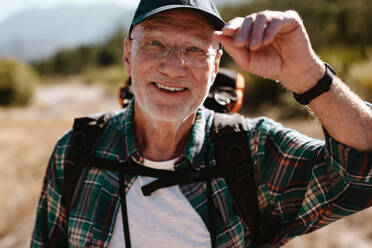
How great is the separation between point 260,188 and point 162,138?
0.59 m

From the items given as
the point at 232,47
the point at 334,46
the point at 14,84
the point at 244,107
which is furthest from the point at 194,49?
the point at 14,84

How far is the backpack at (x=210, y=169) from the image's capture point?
162 cm

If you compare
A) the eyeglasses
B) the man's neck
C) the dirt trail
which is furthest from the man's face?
the dirt trail

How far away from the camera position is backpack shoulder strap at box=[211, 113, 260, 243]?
1.62m

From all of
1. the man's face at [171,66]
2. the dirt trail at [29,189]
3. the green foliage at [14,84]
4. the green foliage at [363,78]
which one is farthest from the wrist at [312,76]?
the green foliage at [14,84]

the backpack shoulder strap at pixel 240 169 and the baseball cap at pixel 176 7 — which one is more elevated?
the baseball cap at pixel 176 7

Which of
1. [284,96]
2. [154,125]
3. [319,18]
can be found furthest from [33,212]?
[319,18]

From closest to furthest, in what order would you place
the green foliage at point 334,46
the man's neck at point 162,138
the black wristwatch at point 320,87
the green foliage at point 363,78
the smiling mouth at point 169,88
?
the black wristwatch at point 320,87 → the smiling mouth at point 169,88 → the man's neck at point 162,138 → the green foliage at point 363,78 → the green foliage at point 334,46

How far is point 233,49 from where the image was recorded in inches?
50.2

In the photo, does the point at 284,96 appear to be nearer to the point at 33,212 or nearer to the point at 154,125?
the point at 33,212

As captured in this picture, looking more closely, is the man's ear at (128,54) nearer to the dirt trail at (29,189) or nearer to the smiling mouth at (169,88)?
the smiling mouth at (169,88)

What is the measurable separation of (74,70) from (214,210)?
1857 inches

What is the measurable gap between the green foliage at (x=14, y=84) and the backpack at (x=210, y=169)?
733 inches

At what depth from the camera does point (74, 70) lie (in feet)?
150
